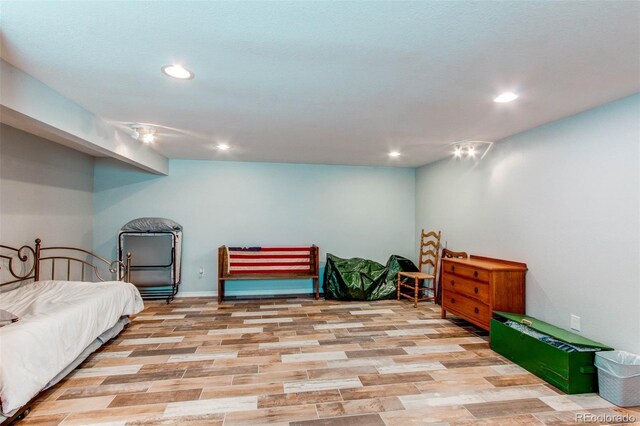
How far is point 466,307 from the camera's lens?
3.63 meters

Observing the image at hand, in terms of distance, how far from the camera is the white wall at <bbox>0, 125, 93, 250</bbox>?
328 cm

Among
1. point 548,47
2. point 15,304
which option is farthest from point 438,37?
point 15,304

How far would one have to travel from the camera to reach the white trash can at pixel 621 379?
2156 mm

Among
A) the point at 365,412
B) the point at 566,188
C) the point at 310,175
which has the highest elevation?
the point at 310,175

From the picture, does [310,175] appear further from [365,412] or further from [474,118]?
[365,412]

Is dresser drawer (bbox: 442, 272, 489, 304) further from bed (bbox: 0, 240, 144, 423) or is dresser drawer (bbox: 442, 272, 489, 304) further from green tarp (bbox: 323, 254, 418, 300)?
bed (bbox: 0, 240, 144, 423)

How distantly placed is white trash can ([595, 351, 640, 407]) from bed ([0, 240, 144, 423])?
3.88 metres

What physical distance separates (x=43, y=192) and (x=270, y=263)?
3.06 metres

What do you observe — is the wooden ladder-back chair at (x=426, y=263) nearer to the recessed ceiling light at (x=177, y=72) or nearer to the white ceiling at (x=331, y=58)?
the white ceiling at (x=331, y=58)

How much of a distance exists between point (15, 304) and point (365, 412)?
9.86ft

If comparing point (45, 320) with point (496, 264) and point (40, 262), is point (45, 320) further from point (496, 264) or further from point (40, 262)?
point (496, 264)

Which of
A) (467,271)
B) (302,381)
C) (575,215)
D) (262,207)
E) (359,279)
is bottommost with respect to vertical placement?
(302,381)

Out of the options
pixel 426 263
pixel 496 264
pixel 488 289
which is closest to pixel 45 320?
pixel 488 289

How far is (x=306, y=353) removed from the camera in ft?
9.70
